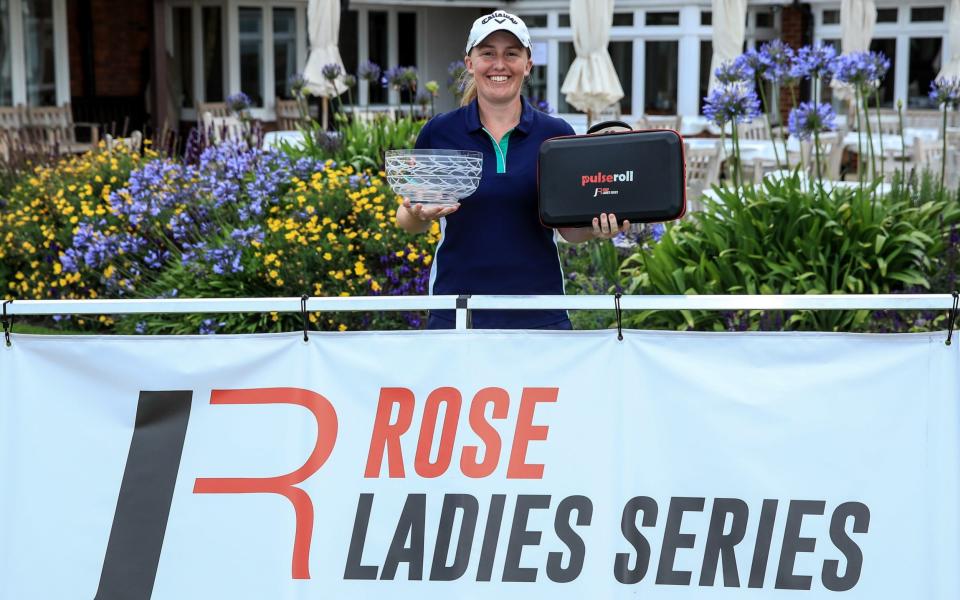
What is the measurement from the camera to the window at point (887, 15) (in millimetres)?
19078

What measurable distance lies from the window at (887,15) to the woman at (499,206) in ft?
57.2

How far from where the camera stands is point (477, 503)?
279cm

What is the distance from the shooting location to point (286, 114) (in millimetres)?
19047

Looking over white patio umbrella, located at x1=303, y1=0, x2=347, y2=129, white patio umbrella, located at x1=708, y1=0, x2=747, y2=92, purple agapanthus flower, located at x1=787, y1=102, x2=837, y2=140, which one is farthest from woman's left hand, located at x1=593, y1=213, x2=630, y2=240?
white patio umbrella, located at x1=708, y1=0, x2=747, y2=92

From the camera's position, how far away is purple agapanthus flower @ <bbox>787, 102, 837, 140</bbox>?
20.8 feet

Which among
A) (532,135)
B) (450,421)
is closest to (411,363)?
(450,421)

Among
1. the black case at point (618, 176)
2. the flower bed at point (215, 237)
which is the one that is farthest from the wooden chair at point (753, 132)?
the black case at point (618, 176)

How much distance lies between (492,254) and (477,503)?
75cm

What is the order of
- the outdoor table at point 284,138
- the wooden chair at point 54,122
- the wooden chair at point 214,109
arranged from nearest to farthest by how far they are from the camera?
the outdoor table at point 284,138, the wooden chair at point 54,122, the wooden chair at point 214,109

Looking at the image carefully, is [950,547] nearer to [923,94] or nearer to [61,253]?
[61,253]

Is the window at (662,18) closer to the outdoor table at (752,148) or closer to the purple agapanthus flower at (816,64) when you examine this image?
the outdoor table at (752,148)

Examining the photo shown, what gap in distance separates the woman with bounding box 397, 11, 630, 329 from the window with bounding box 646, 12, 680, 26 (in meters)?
17.1

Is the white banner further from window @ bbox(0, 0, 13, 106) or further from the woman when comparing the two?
window @ bbox(0, 0, 13, 106)

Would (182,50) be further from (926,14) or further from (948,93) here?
(948,93)
